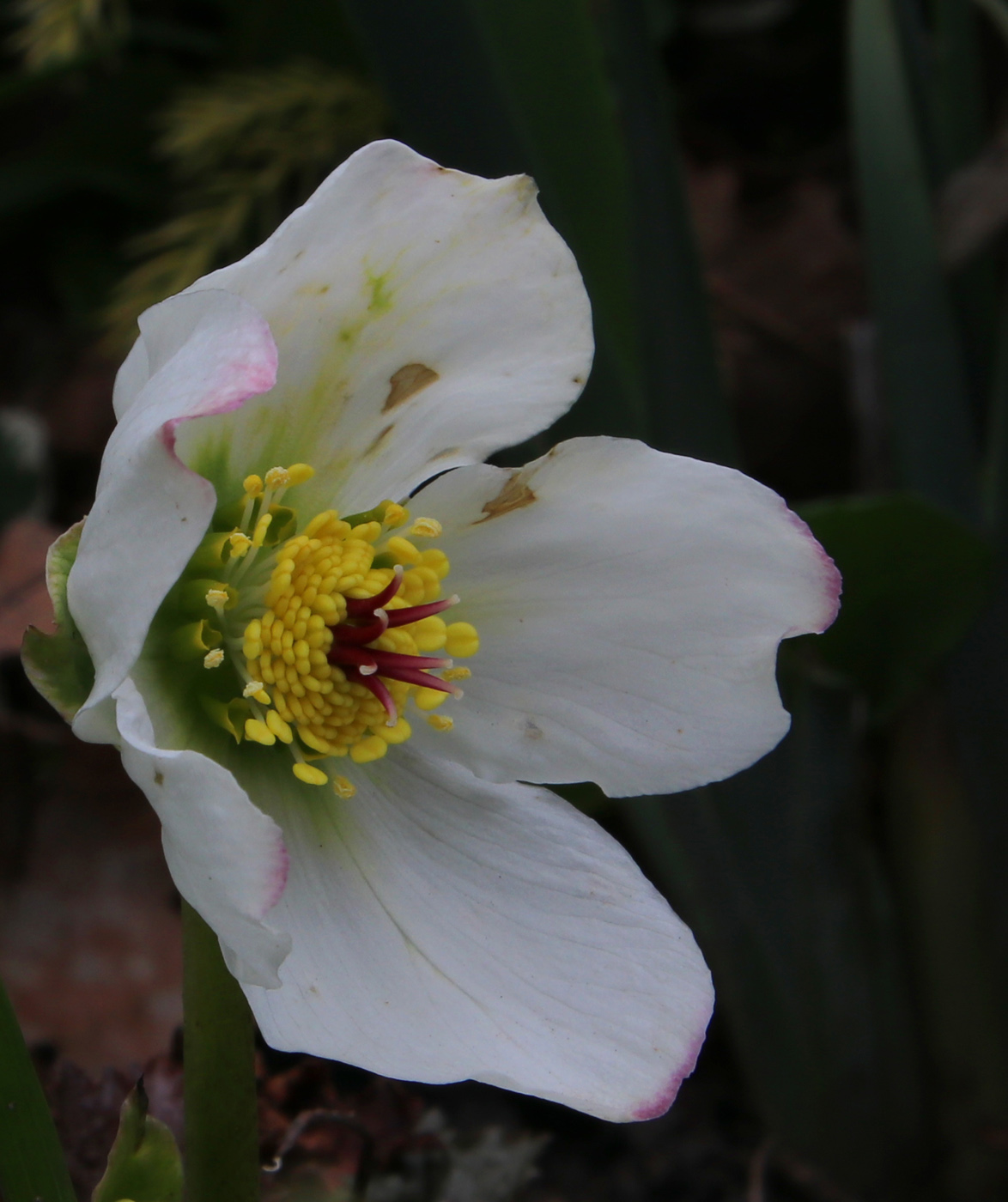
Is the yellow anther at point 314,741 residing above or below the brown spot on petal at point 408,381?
below

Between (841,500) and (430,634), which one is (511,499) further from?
(841,500)

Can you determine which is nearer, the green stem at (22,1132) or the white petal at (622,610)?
the green stem at (22,1132)

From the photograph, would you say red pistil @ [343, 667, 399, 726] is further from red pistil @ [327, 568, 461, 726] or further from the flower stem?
the flower stem

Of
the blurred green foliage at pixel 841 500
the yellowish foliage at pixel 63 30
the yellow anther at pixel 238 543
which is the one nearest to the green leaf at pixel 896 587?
the blurred green foliage at pixel 841 500

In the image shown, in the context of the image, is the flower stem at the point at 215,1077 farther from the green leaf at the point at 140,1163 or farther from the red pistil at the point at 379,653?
the red pistil at the point at 379,653

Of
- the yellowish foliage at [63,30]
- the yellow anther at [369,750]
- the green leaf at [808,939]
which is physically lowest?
the green leaf at [808,939]

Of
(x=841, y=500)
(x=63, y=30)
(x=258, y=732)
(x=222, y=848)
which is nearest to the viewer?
(x=222, y=848)

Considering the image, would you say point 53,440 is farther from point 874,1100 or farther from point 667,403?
point 874,1100

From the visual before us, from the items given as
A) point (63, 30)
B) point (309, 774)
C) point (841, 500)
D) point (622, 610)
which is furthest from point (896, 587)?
→ point (63, 30)
